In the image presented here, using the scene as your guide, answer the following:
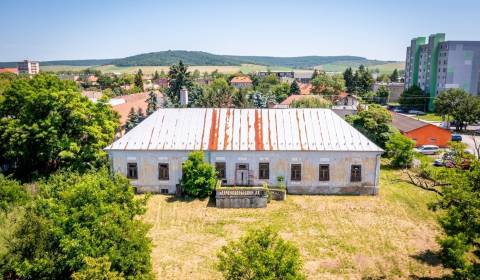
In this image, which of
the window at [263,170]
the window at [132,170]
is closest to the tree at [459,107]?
the window at [263,170]

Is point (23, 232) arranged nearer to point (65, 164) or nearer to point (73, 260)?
point (73, 260)

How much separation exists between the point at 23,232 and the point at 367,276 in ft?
50.9

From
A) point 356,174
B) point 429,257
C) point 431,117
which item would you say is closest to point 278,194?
point 356,174

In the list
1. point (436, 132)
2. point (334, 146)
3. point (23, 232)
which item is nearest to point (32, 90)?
point (23, 232)

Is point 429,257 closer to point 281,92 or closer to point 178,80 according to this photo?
point 178,80

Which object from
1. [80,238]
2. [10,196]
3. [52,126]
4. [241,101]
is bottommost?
[10,196]

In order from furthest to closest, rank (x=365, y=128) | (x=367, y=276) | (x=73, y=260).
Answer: (x=365, y=128) → (x=367, y=276) → (x=73, y=260)

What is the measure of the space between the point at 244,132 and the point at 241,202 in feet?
20.0

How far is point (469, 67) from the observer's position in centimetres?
8988

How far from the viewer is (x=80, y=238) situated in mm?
13836

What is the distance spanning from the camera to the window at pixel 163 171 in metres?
29.8

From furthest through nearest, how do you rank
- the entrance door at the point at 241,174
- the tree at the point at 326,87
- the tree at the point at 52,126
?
1. the tree at the point at 326,87
2. the tree at the point at 52,126
3. the entrance door at the point at 241,174

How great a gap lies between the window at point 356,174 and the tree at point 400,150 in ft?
31.8

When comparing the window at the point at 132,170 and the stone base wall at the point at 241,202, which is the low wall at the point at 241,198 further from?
the window at the point at 132,170
